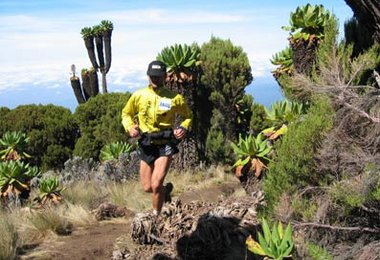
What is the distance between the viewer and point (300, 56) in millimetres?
10734

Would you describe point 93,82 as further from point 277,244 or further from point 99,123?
point 277,244

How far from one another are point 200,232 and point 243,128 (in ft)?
27.2

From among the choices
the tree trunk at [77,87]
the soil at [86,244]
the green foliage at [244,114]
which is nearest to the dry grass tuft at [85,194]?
the soil at [86,244]

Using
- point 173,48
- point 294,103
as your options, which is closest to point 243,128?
point 173,48

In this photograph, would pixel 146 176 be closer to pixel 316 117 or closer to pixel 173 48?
pixel 316 117

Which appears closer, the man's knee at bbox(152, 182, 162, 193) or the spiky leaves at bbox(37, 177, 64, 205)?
the man's knee at bbox(152, 182, 162, 193)

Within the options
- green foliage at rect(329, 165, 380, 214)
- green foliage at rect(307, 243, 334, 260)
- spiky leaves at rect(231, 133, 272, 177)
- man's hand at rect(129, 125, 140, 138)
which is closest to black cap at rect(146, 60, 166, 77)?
man's hand at rect(129, 125, 140, 138)

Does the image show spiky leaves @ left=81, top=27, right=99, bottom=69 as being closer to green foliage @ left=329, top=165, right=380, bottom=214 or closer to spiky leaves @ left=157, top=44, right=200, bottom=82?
spiky leaves @ left=157, top=44, right=200, bottom=82

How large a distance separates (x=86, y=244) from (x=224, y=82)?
24.3 ft

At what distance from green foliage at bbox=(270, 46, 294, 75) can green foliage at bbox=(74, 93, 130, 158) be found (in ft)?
17.1

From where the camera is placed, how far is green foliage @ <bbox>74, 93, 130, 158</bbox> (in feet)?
57.5

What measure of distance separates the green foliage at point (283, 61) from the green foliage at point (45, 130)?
8207mm

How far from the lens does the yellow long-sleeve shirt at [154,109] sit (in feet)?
23.5

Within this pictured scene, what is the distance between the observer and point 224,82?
14477mm
